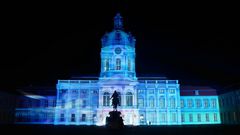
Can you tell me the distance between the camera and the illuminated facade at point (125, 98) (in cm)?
4784

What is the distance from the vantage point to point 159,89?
4981 centimetres

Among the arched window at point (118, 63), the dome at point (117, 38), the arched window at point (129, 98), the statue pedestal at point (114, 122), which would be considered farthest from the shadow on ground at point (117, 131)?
the dome at point (117, 38)

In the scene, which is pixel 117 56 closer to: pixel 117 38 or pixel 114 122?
pixel 117 38

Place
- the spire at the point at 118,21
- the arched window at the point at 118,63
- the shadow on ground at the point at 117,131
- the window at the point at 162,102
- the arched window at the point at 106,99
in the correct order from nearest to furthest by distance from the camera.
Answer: the shadow on ground at the point at 117,131 < the arched window at the point at 106,99 < the window at the point at 162,102 < the arched window at the point at 118,63 < the spire at the point at 118,21

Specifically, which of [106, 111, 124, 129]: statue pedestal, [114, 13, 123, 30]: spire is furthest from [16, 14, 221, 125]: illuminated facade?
[106, 111, 124, 129]: statue pedestal

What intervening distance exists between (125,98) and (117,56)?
27.5 ft

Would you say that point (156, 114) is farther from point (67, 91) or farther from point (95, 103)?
point (67, 91)

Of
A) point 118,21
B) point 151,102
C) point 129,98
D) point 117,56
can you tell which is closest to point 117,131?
point 129,98

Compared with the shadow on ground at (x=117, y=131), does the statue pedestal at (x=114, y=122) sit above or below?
above

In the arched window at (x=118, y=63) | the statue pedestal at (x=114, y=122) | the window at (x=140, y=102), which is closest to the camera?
the statue pedestal at (x=114, y=122)

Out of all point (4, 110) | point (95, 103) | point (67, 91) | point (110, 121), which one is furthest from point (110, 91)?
point (110, 121)

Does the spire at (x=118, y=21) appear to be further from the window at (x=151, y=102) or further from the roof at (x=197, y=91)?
the roof at (x=197, y=91)

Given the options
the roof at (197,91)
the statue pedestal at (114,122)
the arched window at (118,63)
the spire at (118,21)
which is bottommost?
the statue pedestal at (114,122)

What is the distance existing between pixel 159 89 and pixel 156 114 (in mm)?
4706
